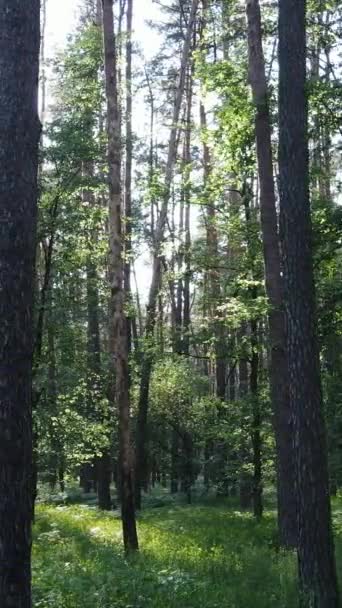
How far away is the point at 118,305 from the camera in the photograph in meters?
11.3

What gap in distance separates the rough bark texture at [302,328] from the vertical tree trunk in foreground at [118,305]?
182 inches

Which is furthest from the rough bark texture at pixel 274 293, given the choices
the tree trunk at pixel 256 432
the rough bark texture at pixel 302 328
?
the tree trunk at pixel 256 432

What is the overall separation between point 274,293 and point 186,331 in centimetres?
580

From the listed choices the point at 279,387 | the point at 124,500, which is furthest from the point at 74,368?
the point at 279,387

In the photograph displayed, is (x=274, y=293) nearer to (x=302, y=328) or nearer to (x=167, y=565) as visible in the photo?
(x=302, y=328)

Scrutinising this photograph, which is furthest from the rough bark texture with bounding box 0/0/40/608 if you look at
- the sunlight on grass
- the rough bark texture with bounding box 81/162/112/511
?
the rough bark texture with bounding box 81/162/112/511

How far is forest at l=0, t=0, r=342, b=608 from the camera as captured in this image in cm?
470

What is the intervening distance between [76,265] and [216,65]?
16.9 feet

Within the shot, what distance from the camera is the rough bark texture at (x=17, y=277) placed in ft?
14.2

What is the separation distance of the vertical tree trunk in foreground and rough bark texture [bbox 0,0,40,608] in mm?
6546

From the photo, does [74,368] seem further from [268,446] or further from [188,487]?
[188,487]

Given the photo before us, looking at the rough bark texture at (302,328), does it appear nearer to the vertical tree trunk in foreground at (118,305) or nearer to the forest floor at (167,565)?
the forest floor at (167,565)

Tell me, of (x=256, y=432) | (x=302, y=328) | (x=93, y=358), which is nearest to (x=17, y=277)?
(x=302, y=328)

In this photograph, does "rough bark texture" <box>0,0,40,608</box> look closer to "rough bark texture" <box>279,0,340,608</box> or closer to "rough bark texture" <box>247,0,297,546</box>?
"rough bark texture" <box>279,0,340,608</box>
